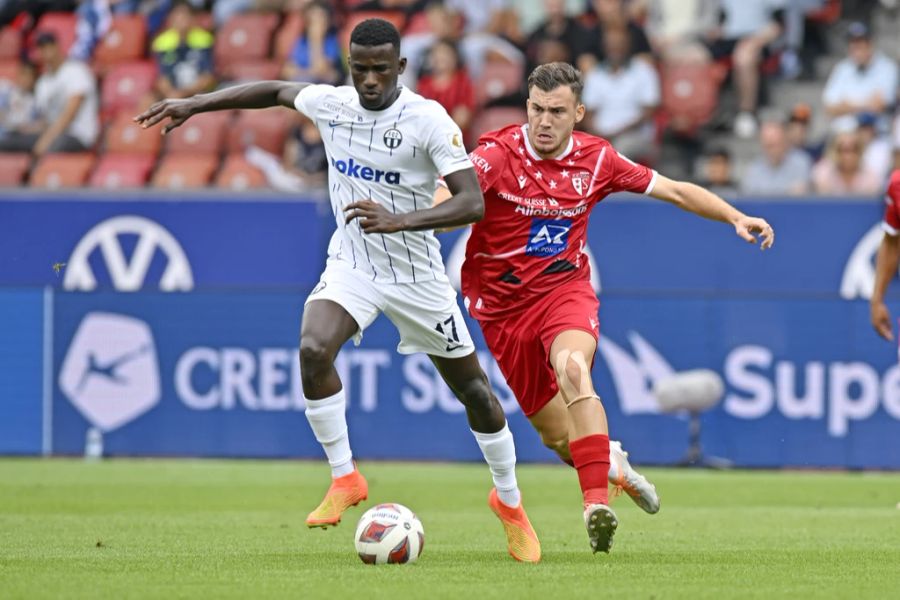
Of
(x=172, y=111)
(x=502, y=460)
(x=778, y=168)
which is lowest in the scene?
(x=502, y=460)

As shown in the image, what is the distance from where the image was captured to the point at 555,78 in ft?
27.7

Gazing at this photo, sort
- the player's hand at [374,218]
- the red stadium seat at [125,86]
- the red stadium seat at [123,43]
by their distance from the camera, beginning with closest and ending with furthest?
the player's hand at [374,218] < the red stadium seat at [125,86] < the red stadium seat at [123,43]

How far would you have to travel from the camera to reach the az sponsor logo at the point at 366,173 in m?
8.27

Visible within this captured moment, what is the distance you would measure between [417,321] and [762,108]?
10871mm

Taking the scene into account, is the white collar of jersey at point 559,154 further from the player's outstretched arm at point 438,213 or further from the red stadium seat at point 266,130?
the red stadium seat at point 266,130

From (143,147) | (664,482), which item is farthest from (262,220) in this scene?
(664,482)

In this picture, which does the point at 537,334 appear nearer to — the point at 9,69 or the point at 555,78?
the point at 555,78

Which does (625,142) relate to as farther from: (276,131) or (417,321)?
(417,321)

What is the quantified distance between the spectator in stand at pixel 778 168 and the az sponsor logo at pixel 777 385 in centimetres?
272

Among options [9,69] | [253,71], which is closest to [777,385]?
[253,71]

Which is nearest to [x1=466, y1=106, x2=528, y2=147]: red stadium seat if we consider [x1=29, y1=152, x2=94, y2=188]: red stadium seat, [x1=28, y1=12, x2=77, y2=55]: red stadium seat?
[x1=29, y1=152, x2=94, y2=188]: red stadium seat

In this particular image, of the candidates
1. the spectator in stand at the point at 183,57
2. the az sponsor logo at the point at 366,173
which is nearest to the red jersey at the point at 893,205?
the az sponsor logo at the point at 366,173

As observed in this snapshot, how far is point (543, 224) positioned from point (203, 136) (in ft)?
35.9

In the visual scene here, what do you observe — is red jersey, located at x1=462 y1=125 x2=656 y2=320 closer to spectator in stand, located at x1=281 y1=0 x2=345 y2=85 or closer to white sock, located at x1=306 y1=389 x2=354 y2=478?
white sock, located at x1=306 y1=389 x2=354 y2=478
